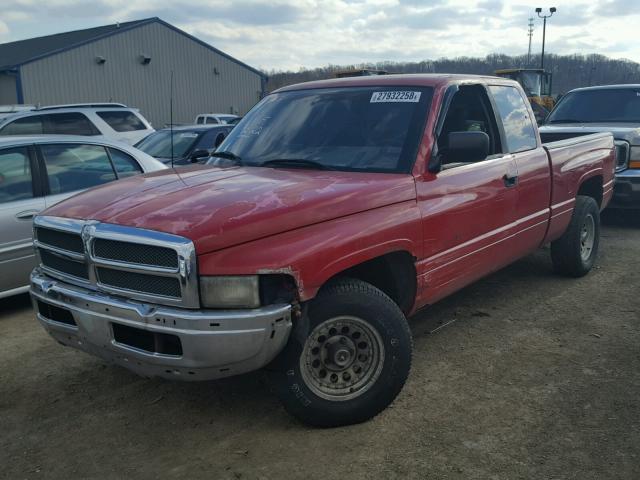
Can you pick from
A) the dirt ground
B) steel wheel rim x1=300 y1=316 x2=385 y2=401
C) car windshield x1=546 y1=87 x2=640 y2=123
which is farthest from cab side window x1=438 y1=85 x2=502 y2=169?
car windshield x1=546 y1=87 x2=640 y2=123

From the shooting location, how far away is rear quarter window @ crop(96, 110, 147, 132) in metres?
12.2

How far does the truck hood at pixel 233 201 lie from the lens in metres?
2.94

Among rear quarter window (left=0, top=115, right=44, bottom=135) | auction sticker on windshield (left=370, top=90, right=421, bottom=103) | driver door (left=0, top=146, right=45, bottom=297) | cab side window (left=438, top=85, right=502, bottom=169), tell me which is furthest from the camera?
rear quarter window (left=0, top=115, right=44, bottom=135)

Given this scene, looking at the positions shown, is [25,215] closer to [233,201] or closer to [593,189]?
[233,201]

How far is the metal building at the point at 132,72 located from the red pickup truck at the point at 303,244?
27.6 metres

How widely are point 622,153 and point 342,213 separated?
21.4 feet

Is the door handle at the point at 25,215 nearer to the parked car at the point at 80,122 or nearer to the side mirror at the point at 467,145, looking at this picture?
the side mirror at the point at 467,145

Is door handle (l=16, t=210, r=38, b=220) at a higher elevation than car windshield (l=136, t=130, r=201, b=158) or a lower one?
lower

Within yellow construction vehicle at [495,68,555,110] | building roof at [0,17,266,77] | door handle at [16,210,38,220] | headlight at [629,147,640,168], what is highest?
building roof at [0,17,266,77]

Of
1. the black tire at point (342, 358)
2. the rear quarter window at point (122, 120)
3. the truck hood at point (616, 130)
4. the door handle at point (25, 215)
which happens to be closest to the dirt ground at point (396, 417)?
the black tire at point (342, 358)

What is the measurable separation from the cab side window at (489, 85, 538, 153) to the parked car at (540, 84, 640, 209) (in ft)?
8.94

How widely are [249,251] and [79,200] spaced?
125cm

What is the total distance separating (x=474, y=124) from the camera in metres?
4.85

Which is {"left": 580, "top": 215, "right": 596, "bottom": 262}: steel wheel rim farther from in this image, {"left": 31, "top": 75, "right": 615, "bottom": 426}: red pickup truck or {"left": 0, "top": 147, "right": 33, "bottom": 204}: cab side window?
{"left": 0, "top": 147, "right": 33, "bottom": 204}: cab side window
